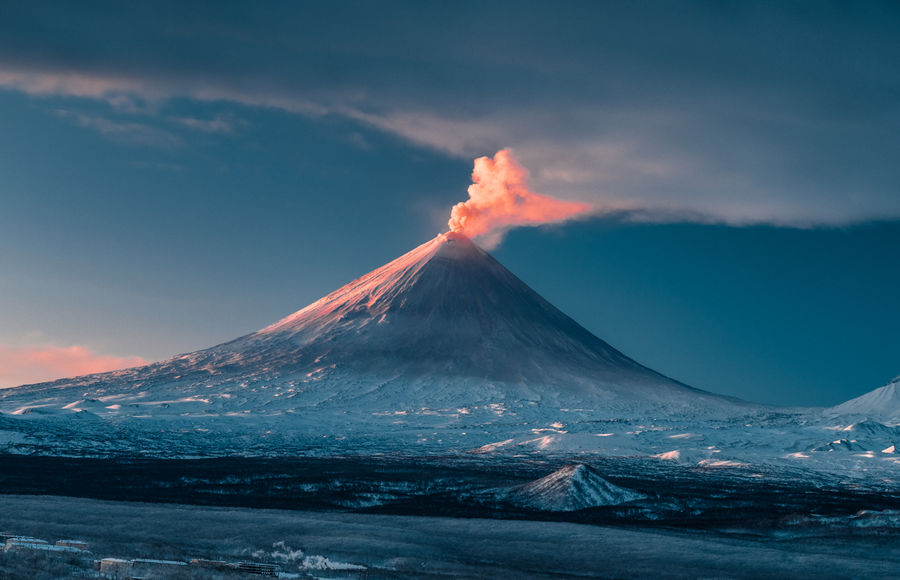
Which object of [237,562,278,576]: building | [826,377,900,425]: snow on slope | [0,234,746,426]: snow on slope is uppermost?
[0,234,746,426]: snow on slope

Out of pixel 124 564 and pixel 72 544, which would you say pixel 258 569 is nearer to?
pixel 124 564

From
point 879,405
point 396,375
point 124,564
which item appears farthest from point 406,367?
point 124,564

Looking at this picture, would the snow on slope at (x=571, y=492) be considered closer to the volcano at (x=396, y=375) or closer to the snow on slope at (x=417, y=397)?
the snow on slope at (x=417, y=397)

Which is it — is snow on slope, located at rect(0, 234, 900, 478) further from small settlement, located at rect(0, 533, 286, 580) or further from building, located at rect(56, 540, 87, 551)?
small settlement, located at rect(0, 533, 286, 580)

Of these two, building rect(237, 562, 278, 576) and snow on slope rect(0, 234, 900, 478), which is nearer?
building rect(237, 562, 278, 576)

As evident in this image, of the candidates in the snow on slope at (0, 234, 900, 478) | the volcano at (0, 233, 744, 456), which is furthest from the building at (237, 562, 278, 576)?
the volcano at (0, 233, 744, 456)

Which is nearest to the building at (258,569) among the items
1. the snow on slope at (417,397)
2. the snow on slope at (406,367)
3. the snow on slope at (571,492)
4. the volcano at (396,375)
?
the snow on slope at (571,492)
